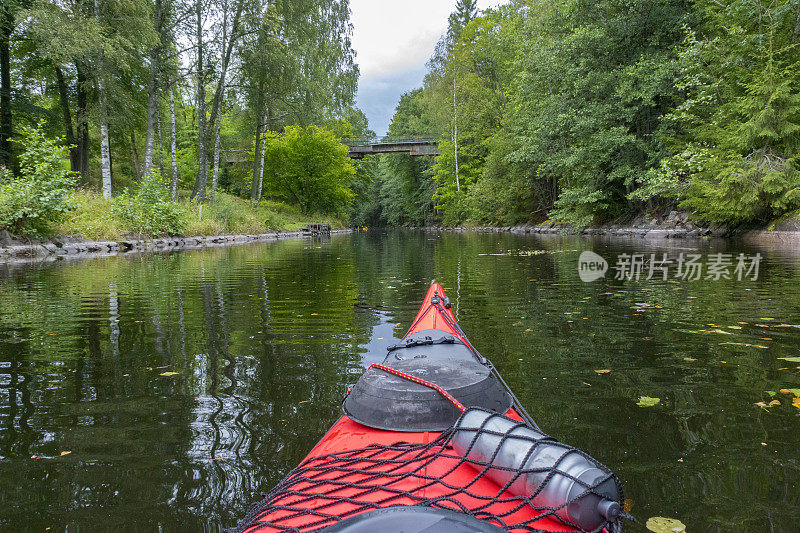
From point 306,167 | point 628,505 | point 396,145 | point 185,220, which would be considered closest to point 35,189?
point 185,220

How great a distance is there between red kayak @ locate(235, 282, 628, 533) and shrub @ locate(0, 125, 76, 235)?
37.1 feet

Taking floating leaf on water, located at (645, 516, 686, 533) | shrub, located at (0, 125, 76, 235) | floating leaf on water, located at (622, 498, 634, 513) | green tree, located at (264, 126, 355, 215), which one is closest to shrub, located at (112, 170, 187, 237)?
shrub, located at (0, 125, 76, 235)

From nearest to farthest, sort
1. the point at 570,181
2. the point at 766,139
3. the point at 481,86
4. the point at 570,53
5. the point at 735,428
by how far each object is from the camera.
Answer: the point at 735,428
the point at 766,139
the point at 570,53
the point at 570,181
the point at 481,86

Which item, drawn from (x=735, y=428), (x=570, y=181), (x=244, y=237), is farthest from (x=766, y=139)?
(x=244, y=237)

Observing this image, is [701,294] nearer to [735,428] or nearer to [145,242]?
[735,428]

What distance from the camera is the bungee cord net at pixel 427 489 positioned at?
115 cm

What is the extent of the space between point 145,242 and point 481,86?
917 inches

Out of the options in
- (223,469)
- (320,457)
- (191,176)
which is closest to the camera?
(320,457)

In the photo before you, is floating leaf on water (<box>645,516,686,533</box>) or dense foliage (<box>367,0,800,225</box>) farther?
dense foliage (<box>367,0,800,225</box>)

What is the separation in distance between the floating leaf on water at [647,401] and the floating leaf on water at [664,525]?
1095mm

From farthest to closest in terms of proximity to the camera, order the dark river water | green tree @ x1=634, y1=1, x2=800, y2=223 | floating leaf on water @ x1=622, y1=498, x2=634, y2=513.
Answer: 1. green tree @ x1=634, y1=1, x2=800, y2=223
2. the dark river water
3. floating leaf on water @ x1=622, y1=498, x2=634, y2=513

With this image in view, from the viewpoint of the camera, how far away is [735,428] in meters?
2.35

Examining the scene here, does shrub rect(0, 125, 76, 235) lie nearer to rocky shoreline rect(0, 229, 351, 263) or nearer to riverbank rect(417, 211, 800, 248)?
rocky shoreline rect(0, 229, 351, 263)

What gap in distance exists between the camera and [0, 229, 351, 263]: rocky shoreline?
1080 cm
